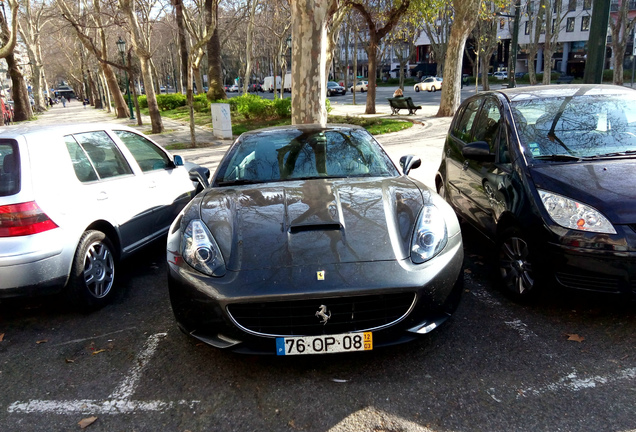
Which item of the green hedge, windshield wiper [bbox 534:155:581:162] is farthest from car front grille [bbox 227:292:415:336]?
the green hedge

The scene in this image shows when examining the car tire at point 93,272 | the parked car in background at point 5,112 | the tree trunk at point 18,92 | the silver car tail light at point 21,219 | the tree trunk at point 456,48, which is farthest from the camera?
the tree trunk at point 18,92

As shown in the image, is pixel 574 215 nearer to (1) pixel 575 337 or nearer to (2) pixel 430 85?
(1) pixel 575 337

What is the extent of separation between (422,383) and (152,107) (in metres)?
18.0

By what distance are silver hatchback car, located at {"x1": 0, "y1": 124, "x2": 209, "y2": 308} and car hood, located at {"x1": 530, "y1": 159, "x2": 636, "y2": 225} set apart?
3.01m

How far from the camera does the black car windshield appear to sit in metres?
4.02

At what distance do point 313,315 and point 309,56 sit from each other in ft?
23.7

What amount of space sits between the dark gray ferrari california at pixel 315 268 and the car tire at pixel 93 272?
0.97m

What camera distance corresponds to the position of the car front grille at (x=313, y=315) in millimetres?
2775

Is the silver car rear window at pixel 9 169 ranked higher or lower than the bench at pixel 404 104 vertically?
higher

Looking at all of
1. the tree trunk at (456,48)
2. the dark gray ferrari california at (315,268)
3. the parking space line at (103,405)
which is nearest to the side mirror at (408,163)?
the dark gray ferrari california at (315,268)

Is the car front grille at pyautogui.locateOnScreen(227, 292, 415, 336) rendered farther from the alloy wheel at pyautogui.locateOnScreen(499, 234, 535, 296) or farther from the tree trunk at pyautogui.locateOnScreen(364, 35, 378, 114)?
the tree trunk at pyautogui.locateOnScreen(364, 35, 378, 114)

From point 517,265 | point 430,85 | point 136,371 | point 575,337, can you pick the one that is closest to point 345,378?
point 136,371

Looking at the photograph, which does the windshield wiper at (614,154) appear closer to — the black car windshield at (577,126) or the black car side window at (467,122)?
the black car windshield at (577,126)

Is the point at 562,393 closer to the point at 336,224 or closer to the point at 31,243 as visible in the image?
the point at 336,224
